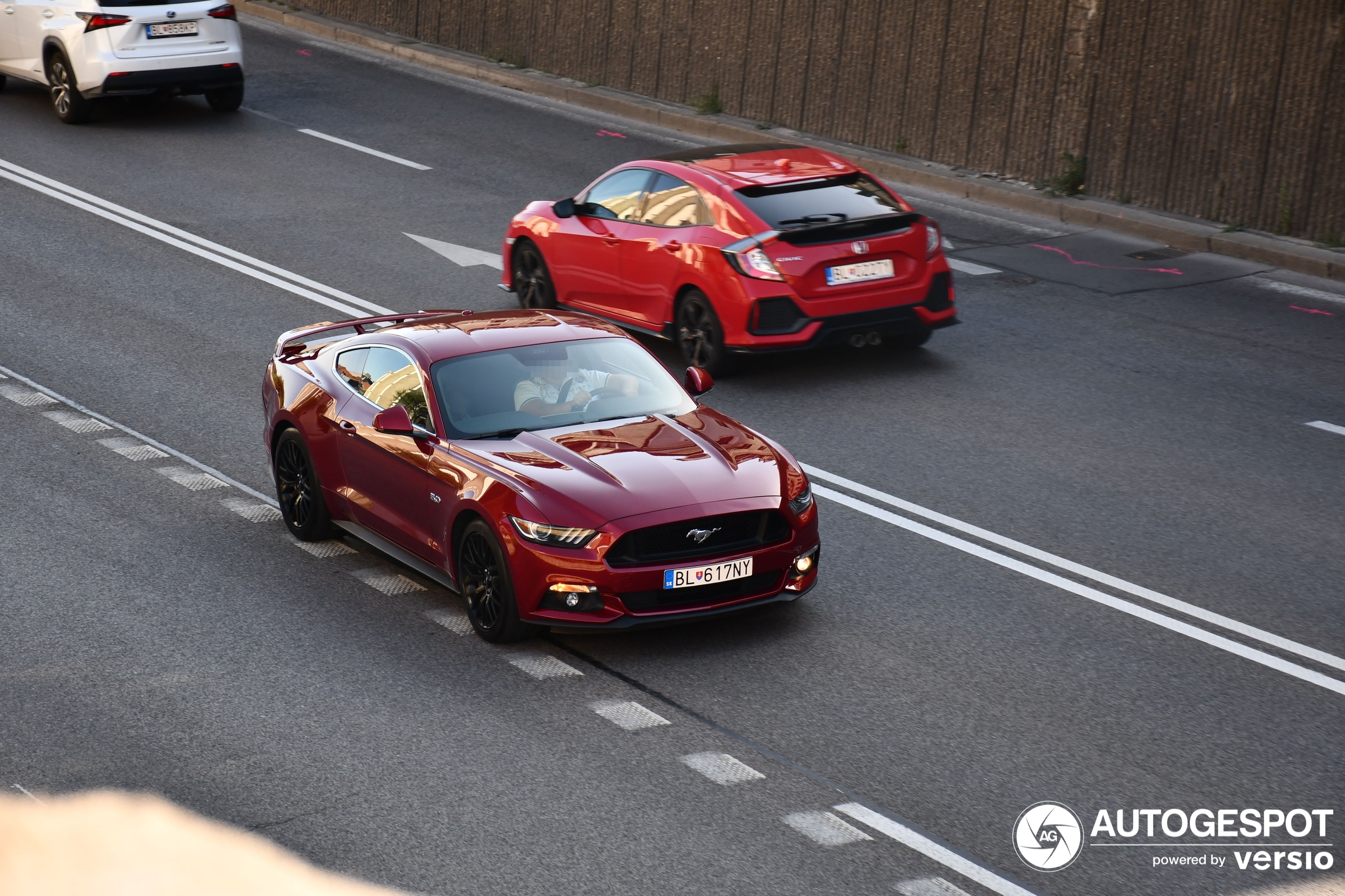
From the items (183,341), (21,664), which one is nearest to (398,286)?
(183,341)

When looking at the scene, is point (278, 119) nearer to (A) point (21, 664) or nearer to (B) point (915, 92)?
(B) point (915, 92)

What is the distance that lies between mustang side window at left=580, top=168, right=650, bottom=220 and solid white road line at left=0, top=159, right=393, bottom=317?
77.5 inches

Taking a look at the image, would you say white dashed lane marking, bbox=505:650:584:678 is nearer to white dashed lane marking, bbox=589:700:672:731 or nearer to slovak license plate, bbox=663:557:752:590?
white dashed lane marking, bbox=589:700:672:731

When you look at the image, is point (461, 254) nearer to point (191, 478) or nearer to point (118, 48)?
point (191, 478)

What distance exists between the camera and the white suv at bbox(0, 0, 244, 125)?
21.4m

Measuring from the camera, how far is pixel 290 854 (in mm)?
6594

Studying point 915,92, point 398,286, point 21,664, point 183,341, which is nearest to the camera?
point 21,664

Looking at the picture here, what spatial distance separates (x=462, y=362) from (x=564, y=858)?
3.60 m

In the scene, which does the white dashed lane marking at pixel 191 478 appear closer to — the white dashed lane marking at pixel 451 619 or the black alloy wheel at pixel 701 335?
→ the white dashed lane marking at pixel 451 619

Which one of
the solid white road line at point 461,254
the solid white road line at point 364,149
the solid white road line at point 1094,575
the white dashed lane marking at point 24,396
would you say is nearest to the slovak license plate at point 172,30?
the solid white road line at point 364,149

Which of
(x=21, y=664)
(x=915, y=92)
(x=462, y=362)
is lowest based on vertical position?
(x=21, y=664)

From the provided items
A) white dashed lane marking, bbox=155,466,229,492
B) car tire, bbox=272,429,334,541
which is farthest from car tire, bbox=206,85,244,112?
car tire, bbox=272,429,334,541

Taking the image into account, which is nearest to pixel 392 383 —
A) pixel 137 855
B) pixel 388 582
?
pixel 388 582

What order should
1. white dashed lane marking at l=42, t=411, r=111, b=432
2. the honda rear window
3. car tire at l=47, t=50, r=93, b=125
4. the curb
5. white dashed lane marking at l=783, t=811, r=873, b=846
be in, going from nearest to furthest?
1. white dashed lane marking at l=783, t=811, r=873, b=846
2. white dashed lane marking at l=42, t=411, r=111, b=432
3. the honda rear window
4. the curb
5. car tire at l=47, t=50, r=93, b=125
